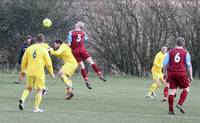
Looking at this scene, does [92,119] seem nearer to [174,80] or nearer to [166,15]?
[174,80]

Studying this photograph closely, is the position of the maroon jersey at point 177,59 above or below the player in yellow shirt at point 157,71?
above

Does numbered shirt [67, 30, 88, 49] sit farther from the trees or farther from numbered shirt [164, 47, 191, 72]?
the trees

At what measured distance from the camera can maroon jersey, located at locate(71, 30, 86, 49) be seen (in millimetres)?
→ 19906

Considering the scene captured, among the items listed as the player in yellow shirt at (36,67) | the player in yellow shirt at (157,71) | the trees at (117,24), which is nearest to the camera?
the player in yellow shirt at (36,67)

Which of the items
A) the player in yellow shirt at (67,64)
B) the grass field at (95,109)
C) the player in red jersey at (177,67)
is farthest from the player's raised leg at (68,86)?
the player in red jersey at (177,67)

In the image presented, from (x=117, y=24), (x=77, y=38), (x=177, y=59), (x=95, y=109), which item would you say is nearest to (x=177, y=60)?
(x=177, y=59)

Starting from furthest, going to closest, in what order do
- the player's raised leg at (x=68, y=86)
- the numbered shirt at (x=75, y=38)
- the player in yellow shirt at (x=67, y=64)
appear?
the numbered shirt at (x=75, y=38) → the player in yellow shirt at (x=67, y=64) → the player's raised leg at (x=68, y=86)

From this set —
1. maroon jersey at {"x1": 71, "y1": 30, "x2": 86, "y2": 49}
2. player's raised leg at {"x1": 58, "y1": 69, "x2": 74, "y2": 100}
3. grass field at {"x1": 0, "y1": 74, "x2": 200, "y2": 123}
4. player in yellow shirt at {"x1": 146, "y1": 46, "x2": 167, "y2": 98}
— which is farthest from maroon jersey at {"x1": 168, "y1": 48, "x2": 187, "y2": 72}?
player in yellow shirt at {"x1": 146, "y1": 46, "x2": 167, "y2": 98}

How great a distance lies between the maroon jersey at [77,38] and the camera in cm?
1991

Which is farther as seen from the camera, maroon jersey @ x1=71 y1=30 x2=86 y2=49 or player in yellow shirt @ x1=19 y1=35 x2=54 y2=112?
maroon jersey @ x1=71 y1=30 x2=86 y2=49

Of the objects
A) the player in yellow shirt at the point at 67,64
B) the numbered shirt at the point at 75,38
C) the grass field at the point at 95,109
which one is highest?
the numbered shirt at the point at 75,38

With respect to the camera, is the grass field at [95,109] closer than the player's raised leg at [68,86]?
Yes

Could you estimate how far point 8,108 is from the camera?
16.0 metres

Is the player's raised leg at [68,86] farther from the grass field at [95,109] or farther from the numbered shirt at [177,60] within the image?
the numbered shirt at [177,60]
